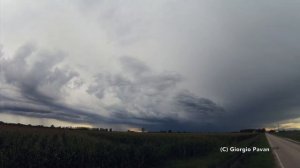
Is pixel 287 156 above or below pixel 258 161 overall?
above

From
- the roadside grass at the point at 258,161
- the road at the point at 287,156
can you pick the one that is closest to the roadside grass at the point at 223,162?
the roadside grass at the point at 258,161

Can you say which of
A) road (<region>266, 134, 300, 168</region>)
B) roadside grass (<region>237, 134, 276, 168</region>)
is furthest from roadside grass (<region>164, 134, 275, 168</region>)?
road (<region>266, 134, 300, 168</region>)

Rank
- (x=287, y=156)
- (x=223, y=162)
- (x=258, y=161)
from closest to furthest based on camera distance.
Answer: (x=223, y=162) < (x=258, y=161) < (x=287, y=156)

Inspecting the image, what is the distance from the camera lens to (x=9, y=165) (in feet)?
62.2

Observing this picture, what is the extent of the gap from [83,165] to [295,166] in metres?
16.3

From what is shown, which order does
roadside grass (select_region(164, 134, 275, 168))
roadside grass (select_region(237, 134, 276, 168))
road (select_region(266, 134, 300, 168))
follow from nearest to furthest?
roadside grass (select_region(164, 134, 275, 168))
roadside grass (select_region(237, 134, 276, 168))
road (select_region(266, 134, 300, 168))

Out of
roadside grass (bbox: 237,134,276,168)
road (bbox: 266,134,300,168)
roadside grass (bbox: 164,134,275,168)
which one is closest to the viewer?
roadside grass (bbox: 164,134,275,168)

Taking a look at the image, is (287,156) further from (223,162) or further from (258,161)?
(223,162)

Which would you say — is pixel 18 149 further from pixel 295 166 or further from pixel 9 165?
pixel 295 166

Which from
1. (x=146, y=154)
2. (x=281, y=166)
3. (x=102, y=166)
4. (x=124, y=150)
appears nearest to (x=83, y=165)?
(x=102, y=166)

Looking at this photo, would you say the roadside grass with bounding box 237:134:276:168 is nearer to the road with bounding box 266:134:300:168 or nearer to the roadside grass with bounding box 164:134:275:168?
the roadside grass with bounding box 164:134:275:168

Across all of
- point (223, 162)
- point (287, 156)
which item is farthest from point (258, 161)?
point (287, 156)

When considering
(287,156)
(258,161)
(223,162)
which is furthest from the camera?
(287,156)

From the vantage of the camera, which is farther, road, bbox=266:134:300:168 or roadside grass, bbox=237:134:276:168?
road, bbox=266:134:300:168
